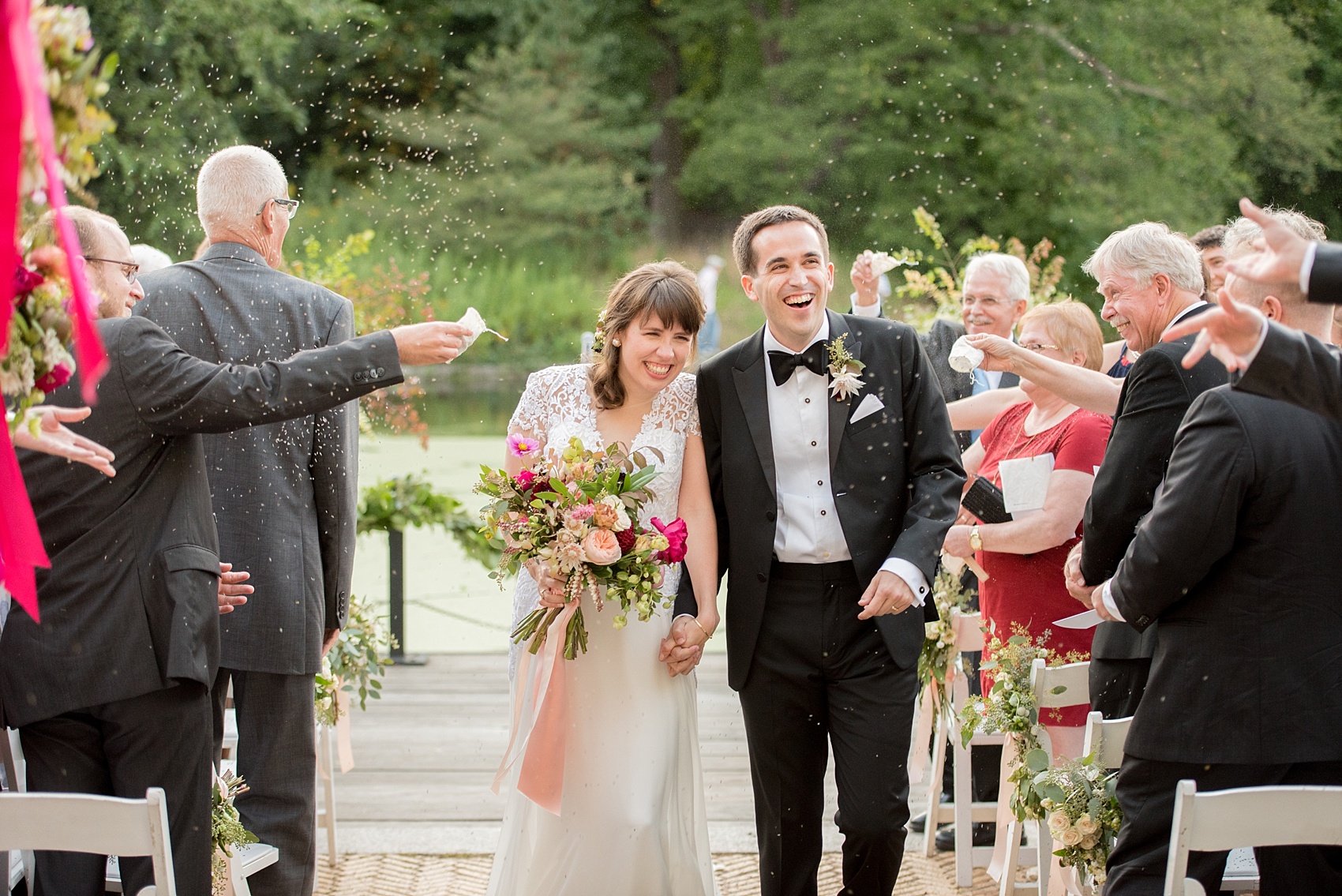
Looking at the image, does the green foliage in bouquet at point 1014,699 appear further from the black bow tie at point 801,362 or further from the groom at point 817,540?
the black bow tie at point 801,362

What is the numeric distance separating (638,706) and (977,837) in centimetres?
177

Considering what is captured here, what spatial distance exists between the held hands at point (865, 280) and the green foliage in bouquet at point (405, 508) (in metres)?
3.28

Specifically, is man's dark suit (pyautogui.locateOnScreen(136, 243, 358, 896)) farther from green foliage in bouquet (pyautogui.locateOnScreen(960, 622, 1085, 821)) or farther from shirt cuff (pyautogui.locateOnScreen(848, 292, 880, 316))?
shirt cuff (pyautogui.locateOnScreen(848, 292, 880, 316))

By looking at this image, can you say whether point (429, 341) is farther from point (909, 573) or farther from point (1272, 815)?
point (1272, 815)

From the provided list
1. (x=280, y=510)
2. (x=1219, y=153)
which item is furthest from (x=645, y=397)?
(x=1219, y=153)

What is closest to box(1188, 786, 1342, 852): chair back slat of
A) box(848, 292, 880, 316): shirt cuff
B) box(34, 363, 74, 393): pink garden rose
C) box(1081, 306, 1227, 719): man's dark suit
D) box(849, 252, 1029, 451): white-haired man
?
box(1081, 306, 1227, 719): man's dark suit

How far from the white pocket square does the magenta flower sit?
560 millimetres

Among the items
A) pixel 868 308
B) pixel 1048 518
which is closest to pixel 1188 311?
pixel 1048 518

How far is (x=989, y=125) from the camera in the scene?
22047mm

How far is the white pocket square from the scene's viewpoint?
3.57m

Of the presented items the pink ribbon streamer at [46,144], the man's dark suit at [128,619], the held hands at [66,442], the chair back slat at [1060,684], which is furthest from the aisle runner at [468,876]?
the pink ribbon streamer at [46,144]

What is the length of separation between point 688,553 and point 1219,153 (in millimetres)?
16403

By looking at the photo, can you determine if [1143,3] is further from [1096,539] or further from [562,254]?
[1096,539]

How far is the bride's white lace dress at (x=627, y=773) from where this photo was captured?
3.62 metres
